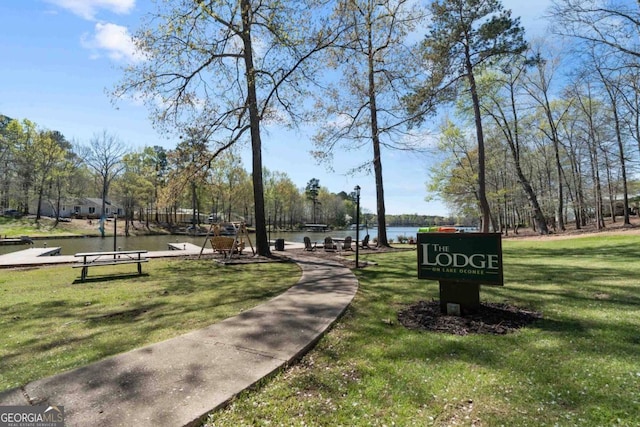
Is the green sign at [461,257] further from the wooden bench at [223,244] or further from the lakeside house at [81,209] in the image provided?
the lakeside house at [81,209]

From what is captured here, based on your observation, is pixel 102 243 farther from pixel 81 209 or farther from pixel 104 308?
pixel 81 209

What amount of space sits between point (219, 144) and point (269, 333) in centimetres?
1142

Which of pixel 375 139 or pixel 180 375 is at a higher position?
pixel 375 139

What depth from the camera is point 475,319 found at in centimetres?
470

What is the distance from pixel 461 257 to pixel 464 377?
2252 millimetres

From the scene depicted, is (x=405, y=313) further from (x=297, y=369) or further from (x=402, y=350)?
(x=297, y=369)

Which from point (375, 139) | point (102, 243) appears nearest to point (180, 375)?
point (375, 139)

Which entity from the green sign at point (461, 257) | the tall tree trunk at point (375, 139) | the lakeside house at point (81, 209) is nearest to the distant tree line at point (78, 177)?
the lakeside house at point (81, 209)

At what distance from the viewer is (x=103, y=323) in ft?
15.6

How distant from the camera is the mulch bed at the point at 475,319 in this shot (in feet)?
14.2

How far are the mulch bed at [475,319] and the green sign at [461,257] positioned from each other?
0.53m

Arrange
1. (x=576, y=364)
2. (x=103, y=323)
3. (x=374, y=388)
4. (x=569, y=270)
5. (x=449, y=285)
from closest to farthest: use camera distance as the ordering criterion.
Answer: (x=374, y=388), (x=576, y=364), (x=103, y=323), (x=449, y=285), (x=569, y=270)

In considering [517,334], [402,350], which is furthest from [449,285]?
[402,350]

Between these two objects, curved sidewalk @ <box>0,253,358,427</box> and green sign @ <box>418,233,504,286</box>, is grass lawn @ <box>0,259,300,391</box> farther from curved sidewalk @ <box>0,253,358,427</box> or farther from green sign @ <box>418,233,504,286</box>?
green sign @ <box>418,233,504,286</box>
